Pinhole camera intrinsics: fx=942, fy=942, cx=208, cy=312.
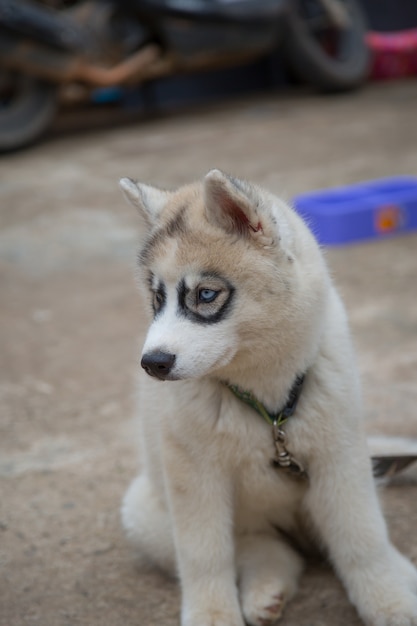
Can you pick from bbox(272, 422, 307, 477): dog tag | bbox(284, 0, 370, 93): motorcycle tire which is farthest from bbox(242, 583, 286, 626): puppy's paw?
bbox(284, 0, 370, 93): motorcycle tire

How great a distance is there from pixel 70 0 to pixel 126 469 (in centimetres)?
727

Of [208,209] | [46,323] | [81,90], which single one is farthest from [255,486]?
[81,90]

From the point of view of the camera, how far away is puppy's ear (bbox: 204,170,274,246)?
228 cm

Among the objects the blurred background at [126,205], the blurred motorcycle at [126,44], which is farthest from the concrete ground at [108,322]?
the blurred motorcycle at [126,44]

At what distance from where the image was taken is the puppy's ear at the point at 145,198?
8.39 ft

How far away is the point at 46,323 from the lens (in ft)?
17.4

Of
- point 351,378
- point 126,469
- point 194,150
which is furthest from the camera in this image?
point 194,150

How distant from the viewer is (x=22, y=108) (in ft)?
29.5

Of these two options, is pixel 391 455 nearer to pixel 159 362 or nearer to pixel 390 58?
pixel 159 362

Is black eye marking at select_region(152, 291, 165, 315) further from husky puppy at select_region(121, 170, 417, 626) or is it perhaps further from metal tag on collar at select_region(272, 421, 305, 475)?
metal tag on collar at select_region(272, 421, 305, 475)

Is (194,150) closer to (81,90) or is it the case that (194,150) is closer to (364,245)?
(81,90)

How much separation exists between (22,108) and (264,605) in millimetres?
7255

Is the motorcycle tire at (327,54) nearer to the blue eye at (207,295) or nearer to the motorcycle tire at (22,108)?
the motorcycle tire at (22,108)

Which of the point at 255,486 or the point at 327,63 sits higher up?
the point at 255,486
